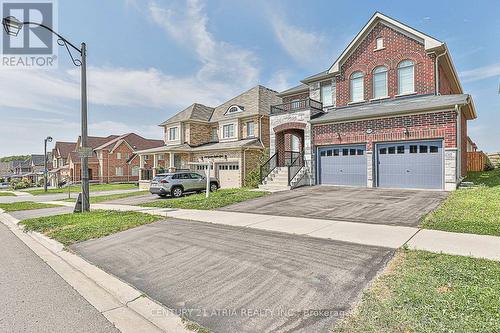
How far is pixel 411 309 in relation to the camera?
10.4 ft

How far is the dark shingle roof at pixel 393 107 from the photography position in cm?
1370

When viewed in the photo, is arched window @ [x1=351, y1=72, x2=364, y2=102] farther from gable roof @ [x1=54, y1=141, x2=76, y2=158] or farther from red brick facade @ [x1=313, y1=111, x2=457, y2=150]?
gable roof @ [x1=54, y1=141, x2=76, y2=158]

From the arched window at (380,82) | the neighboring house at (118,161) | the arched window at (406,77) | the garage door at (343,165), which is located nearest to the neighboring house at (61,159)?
the neighboring house at (118,161)

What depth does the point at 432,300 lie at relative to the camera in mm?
3334

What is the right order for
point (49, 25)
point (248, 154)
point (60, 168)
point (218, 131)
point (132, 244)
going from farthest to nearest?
point (60, 168) → point (218, 131) → point (248, 154) → point (49, 25) → point (132, 244)

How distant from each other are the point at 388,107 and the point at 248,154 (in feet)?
37.3

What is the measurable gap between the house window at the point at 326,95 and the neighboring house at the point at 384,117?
72 millimetres

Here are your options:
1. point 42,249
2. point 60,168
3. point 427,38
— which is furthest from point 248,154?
point 60,168

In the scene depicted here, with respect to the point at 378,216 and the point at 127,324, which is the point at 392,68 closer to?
the point at 378,216

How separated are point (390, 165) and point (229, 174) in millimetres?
13060

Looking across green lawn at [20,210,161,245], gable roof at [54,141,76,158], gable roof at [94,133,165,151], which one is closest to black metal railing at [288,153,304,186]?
green lawn at [20,210,161,245]

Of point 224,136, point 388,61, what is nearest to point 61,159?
point 224,136

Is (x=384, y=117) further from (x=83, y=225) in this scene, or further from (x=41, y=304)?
(x=41, y=304)

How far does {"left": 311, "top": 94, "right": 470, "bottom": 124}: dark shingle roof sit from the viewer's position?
1370 cm
